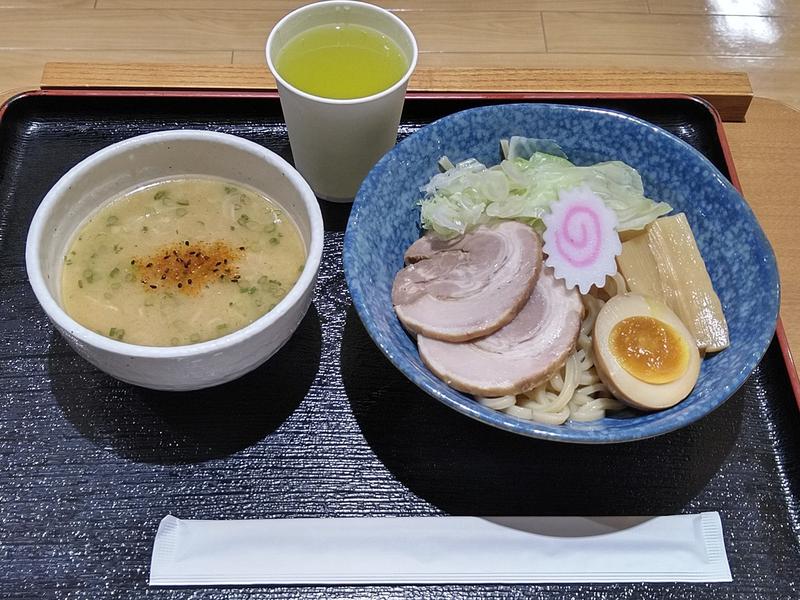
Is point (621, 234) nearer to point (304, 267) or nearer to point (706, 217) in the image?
point (706, 217)

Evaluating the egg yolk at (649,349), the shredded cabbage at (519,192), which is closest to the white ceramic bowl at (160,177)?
the shredded cabbage at (519,192)

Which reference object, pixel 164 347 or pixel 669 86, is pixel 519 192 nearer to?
pixel 669 86

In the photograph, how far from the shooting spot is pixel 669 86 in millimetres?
2137

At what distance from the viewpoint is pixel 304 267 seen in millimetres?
1400

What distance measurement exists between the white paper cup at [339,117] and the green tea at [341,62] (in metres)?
0.02

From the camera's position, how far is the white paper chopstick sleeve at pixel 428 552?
4.23 ft

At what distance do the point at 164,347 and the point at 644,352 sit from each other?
0.97 m

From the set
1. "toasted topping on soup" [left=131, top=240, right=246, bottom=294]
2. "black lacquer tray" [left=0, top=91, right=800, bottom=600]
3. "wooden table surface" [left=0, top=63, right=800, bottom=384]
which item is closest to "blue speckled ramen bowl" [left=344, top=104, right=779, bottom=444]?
"black lacquer tray" [left=0, top=91, right=800, bottom=600]

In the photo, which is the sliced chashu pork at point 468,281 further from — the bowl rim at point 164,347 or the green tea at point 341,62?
the green tea at point 341,62

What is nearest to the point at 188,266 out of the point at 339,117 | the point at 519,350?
the point at 339,117

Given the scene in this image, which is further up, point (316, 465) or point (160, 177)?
point (160, 177)

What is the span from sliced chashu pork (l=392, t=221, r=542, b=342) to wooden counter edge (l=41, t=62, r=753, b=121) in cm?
64

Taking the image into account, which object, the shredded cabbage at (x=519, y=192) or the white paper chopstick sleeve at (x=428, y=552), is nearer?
the white paper chopstick sleeve at (x=428, y=552)

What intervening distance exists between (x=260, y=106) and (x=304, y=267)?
807 millimetres
